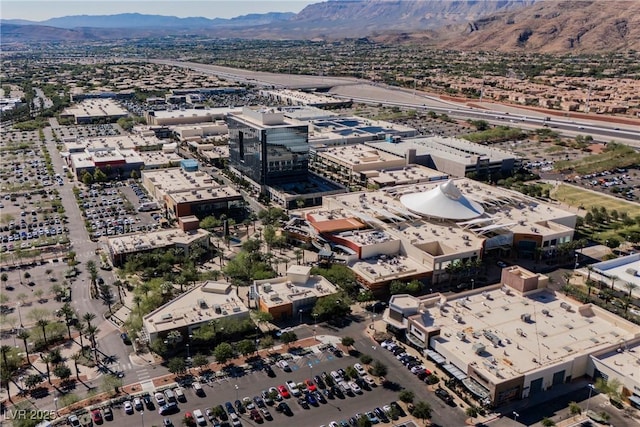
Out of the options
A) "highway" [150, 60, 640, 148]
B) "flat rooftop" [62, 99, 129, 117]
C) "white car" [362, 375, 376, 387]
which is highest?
"highway" [150, 60, 640, 148]

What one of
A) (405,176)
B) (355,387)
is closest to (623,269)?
(355,387)

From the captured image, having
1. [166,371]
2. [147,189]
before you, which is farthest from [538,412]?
[147,189]

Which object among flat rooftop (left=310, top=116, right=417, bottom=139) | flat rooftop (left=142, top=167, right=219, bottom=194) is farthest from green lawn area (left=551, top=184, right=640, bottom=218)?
flat rooftop (left=142, top=167, right=219, bottom=194)

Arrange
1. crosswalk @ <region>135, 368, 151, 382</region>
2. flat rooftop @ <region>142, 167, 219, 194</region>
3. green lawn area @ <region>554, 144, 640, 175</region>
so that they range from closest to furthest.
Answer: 1. crosswalk @ <region>135, 368, 151, 382</region>
2. flat rooftop @ <region>142, 167, 219, 194</region>
3. green lawn area @ <region>554, 144, 640, 175</region>

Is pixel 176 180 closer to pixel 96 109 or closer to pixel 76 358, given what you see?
pixel 76 358

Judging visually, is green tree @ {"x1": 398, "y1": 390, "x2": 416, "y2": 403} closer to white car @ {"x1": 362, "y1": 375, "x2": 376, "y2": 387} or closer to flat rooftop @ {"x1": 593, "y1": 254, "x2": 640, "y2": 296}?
white car @ {"x1": 362, "y1": 375, "x2": 376, "y2": 387}

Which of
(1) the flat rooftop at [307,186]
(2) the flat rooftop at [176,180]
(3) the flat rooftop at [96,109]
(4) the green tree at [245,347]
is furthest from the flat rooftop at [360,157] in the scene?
(3) the flat rooftop at [96,109]

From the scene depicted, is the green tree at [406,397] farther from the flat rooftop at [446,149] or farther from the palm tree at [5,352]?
the flat rooftop at [446,149]
